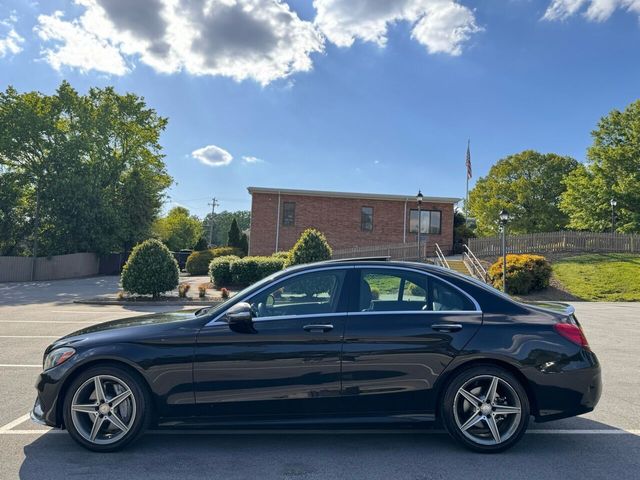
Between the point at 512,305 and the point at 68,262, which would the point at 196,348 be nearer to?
the point at 512,305

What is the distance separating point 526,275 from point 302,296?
60.8 ft

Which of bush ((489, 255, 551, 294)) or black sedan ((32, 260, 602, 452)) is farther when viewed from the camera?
bush ((489, 255, 551, 294))

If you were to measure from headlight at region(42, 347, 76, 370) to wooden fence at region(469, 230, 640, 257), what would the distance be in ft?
87.9

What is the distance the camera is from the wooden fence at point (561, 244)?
27.5m

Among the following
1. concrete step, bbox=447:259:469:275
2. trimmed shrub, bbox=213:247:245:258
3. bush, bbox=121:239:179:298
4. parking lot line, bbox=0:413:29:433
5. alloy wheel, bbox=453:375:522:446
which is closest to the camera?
alloy wheel, bbox=453:375:522:446

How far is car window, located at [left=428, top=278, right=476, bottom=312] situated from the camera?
386cm

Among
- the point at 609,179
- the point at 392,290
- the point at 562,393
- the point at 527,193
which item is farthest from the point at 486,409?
the point at 527,193

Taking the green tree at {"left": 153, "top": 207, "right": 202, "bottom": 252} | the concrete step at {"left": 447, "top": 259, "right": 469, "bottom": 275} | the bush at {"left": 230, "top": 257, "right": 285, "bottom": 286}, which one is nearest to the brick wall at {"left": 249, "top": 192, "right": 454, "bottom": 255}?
the concrete step at {"left": 447, "top": 259, "right": 469, "bottom": 275}

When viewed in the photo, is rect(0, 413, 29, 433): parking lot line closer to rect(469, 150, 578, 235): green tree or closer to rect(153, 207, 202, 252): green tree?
rect(469, 150, 578, 235): green tree

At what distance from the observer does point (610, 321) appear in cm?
1246

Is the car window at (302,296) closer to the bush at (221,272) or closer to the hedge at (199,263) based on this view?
the bush at (221,272)

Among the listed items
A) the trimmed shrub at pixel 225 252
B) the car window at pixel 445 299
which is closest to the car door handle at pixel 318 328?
the car window at pixel 445 299

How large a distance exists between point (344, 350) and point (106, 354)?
1.93 metres

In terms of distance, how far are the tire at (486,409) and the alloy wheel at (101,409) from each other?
259cm
